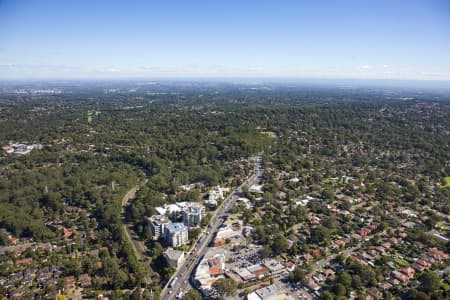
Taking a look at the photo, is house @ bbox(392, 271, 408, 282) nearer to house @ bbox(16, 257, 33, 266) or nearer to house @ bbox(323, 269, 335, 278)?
house @ bbox(323, 269, 335, 278)

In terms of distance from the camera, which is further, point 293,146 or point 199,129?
point 199,129

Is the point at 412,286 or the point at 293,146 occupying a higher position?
the point at 293,146

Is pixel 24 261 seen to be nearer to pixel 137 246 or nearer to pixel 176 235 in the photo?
pixel 137 246

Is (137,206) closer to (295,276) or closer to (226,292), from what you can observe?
(226,292)

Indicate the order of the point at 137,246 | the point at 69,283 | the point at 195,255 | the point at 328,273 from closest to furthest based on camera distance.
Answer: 1. the point at 69,283
2. the point at 328,273
3. the point at 195,255
4. the point at 137,246

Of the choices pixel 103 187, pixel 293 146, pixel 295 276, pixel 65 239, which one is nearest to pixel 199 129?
pixel 293 146

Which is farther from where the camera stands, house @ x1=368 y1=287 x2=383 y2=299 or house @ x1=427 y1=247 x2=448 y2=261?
house @ x1=427 y1=247 x2=448 y2=261

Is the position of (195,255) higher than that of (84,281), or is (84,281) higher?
(195,255)

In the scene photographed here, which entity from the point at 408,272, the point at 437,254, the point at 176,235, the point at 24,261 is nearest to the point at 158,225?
the point at 176,235

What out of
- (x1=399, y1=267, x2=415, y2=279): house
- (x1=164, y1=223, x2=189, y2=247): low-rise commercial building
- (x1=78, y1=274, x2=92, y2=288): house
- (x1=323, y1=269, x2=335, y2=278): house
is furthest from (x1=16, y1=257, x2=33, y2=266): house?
(x1=399, y1=267, x2=415, y2=279): house
